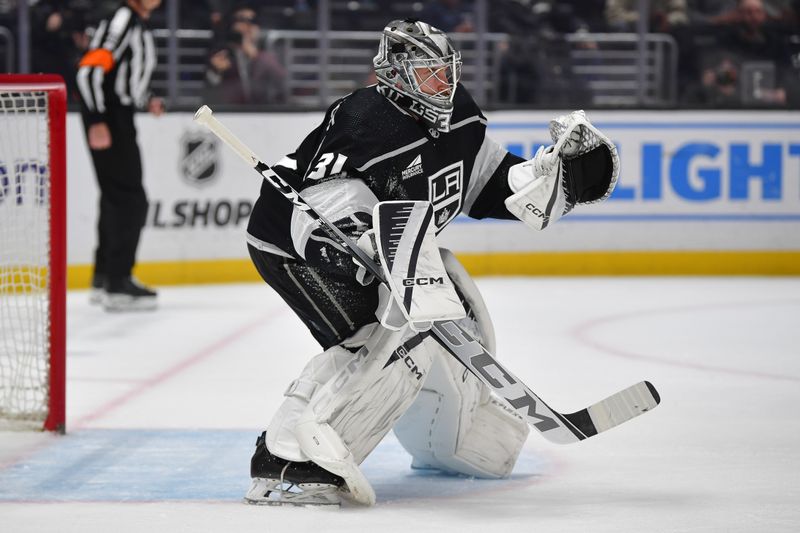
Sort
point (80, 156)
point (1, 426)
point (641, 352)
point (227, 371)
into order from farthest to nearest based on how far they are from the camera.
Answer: point (80, 156), point (641, 352), point (227, 371), point (1, 426)

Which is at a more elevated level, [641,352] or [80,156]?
[80,156]

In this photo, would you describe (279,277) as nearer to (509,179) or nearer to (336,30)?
(509,179)

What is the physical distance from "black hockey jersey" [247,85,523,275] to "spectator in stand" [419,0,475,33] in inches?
195

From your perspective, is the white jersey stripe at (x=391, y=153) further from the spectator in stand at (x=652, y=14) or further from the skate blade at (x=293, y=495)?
the spectator in stand at (x=652, y=14)

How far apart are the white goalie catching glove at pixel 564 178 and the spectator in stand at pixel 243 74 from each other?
4726mm

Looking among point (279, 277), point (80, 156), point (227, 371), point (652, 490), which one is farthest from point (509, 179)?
point (80, 156)

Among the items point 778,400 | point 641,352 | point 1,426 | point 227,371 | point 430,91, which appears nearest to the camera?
point 430,91

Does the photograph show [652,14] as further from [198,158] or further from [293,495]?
[293,495]

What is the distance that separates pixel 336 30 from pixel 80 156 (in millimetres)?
1836

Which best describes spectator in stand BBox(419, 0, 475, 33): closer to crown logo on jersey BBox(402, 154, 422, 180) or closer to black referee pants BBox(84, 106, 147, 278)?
black referee pants BBox(84, 106, 147, 278)

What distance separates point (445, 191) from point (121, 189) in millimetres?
3558

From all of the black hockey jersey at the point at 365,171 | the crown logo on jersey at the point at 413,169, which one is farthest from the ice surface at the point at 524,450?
the crown logo on jersey at the point at 413,169

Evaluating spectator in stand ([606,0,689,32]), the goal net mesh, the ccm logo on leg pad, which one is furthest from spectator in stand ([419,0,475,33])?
the ccm logo on leg pad

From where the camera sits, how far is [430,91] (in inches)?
107
